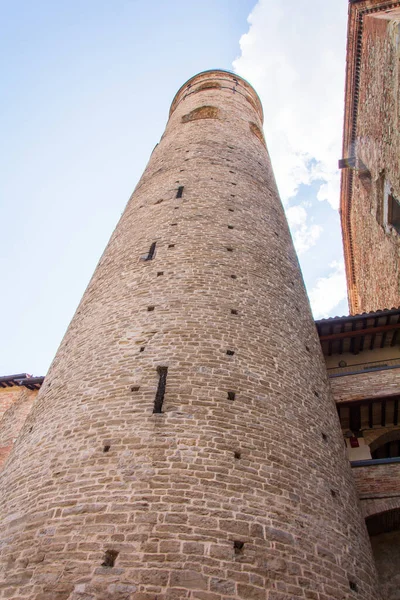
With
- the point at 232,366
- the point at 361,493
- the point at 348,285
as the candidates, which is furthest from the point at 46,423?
the point at 348,285

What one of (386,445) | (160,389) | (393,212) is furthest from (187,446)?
(393,212)

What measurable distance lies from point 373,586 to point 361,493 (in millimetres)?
2374

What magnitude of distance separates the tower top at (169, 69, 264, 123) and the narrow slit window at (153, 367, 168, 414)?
15069 millimetres

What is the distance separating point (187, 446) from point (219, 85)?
649 inches

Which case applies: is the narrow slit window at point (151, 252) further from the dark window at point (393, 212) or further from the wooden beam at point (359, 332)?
the dark window at point (393, 212)

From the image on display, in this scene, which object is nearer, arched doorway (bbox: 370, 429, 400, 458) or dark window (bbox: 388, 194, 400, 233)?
arched doorway (bbox: 370, 429, 400, 458)

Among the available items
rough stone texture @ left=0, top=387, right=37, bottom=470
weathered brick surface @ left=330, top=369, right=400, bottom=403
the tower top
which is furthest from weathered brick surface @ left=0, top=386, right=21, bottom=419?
the tower top

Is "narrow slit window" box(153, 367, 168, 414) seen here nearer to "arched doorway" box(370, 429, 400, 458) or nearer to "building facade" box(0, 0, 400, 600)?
"building facade" box(0, 0, 400, 600)

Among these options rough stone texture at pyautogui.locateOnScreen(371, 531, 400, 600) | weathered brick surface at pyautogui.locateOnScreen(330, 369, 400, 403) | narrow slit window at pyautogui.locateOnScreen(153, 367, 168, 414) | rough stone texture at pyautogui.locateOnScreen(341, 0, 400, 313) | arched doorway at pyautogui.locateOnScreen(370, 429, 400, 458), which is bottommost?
rough stone texture at pyautogui.locateOnScreen(371, 531, 400, 600)

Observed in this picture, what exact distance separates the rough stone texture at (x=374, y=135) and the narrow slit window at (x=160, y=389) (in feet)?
31.0

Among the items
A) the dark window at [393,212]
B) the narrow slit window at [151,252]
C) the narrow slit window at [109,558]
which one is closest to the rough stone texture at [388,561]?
the narrow slit window at [109,558]

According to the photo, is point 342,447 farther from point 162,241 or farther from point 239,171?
point 239,171

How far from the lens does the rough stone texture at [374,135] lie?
1336cm

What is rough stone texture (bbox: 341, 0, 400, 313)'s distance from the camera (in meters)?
13.4
